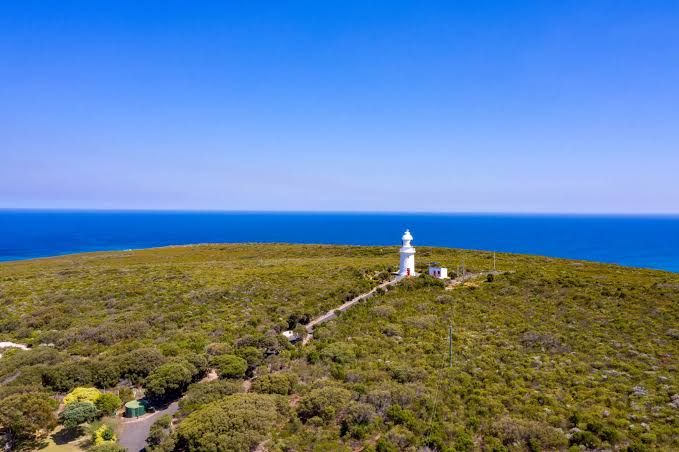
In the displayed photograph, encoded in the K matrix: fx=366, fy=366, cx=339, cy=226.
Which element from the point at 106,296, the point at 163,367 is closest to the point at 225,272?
the point at 106,296

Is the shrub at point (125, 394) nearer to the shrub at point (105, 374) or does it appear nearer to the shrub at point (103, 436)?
the shrub at point (105, 374)

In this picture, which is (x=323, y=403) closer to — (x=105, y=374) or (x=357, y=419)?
(x=357, y=419)

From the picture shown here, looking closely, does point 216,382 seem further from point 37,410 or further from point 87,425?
point 37,410

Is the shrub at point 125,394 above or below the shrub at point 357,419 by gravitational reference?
below

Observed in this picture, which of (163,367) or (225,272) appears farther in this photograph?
(225,272)

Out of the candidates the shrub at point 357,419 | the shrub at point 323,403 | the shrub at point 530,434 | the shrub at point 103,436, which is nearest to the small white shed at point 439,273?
the shrub at point 530,434

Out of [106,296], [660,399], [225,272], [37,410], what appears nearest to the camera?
[37,410]
